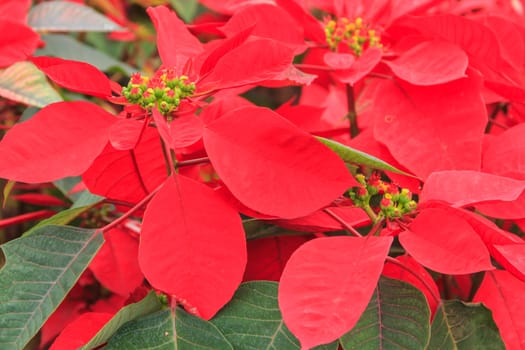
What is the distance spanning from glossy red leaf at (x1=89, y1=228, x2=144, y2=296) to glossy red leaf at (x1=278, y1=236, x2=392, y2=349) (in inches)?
9.2

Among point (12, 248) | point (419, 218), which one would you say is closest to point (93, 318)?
point (12, 248)

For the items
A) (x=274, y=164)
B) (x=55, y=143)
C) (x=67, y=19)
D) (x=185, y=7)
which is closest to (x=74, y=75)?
(x=55, y=143)

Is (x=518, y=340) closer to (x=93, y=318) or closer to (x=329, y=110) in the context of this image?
(x=93, y=318)

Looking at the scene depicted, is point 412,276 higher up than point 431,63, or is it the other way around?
point 431,63

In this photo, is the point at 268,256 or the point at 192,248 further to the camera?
the point at 268,256

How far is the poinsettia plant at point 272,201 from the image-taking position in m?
0.45

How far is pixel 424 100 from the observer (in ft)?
1.93

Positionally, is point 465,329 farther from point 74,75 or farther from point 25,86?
point 25,86

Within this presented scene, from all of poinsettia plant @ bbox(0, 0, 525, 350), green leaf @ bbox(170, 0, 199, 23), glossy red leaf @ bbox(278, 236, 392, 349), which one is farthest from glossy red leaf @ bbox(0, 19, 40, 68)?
green leaf @ bbox(170, 0, 199, 23)

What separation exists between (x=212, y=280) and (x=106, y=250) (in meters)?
0.22

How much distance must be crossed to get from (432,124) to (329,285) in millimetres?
210

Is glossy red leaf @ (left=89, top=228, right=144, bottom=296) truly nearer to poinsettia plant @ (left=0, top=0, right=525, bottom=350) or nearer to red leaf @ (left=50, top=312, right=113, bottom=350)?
poinsettia plant @ (left=0, top=0, right=525, bottom=350)

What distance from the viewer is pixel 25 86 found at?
2.10ft

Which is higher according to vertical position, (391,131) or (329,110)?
(391,131)
